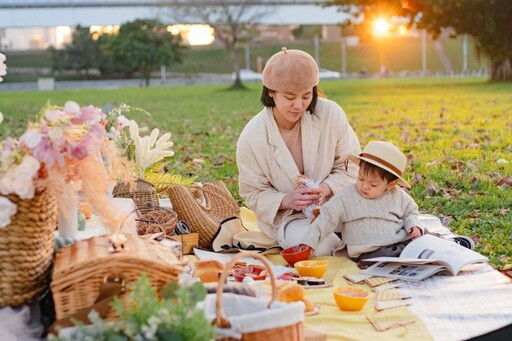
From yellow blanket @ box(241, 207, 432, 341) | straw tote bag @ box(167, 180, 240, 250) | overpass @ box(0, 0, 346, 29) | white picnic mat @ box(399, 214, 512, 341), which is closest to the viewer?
yellow blanket @ box(241, 207, 432, 341)

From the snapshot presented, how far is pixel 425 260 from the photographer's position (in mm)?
4641

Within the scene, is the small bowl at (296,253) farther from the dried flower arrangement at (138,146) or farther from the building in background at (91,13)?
the building in background at (91,13)

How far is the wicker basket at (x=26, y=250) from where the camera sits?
347cm

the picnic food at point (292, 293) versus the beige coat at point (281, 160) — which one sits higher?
the beige coat at point (281, 160)

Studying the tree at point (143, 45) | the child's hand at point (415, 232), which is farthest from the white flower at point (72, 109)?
the tree at point (143, 45)

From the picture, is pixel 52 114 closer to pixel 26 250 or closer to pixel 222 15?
pixel 26 250

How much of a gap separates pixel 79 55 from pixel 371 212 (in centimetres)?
4752

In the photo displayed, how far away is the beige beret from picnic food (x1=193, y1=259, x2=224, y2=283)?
1083mm

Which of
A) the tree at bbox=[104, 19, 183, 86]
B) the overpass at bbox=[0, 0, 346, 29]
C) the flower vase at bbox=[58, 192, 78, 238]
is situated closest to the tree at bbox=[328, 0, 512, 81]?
the tree at bbox=[104, 19, 183, 86]

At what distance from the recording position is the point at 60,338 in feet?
9.58

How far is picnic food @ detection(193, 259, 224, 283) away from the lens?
14.2 feet

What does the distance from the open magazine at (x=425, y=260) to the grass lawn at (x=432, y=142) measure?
34 cm

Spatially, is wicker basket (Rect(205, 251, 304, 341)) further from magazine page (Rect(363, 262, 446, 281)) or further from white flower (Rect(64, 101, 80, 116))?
magazine page (Rect(363, 262, 446, 281))

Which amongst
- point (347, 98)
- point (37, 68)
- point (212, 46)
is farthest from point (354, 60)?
point (347, 98)
